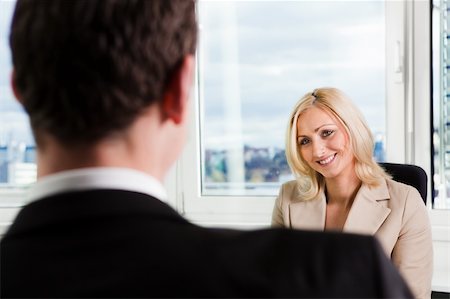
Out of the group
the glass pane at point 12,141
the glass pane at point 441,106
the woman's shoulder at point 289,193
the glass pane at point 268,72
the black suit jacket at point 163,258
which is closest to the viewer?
the black suit jacket at point 163,258

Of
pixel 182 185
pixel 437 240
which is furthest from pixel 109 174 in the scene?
pixel 182 185

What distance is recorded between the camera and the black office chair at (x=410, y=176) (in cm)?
242

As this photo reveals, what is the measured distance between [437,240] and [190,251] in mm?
2436

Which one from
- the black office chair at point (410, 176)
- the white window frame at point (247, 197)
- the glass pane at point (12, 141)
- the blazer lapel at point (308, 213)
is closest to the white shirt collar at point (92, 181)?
the blazer lapel at point (308, 213)

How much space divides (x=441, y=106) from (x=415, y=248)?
88cm

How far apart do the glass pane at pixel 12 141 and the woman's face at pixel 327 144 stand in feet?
5.35

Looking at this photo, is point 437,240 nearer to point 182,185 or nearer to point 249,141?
point 249,141

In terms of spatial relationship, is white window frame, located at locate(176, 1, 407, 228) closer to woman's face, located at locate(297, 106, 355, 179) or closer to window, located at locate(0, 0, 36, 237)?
woman's face, located at locate(297, 106, 355, 179)

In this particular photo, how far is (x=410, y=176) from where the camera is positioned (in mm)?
2451

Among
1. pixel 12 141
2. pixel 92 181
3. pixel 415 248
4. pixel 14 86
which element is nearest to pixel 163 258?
pixel 92 181

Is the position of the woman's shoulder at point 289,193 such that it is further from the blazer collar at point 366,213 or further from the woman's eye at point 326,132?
the woman's eye at point 326,132

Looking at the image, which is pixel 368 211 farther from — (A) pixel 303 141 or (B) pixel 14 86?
(B) pixel 14 86

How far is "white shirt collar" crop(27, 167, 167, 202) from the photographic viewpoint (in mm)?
603

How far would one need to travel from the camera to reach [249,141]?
126 inches
